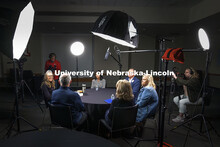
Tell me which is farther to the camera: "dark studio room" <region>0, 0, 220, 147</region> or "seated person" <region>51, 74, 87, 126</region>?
"seated person" <region>51, 74, 87, 126</region>

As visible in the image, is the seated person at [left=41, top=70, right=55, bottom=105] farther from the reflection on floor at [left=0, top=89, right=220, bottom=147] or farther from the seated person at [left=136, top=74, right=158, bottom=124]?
the seated person at [left=136, top=74, right=158, bottom=124]

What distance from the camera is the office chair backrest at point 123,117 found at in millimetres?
1644

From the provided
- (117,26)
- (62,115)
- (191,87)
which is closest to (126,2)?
(191,87)

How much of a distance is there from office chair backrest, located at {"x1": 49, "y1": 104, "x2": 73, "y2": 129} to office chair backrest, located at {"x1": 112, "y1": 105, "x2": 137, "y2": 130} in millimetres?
548

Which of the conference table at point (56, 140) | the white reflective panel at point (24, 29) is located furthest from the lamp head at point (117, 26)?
the conference table at point (56, 140)

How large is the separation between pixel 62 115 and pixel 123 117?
758 millimetres

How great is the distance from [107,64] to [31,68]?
345 centimetres

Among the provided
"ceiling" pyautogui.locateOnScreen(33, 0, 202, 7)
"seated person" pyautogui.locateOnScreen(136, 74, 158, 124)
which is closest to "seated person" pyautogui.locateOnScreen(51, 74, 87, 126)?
"seated person" pyautogui.locateOnScreen(136, 74, 158, 124)

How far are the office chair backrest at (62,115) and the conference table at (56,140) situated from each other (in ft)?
1.95

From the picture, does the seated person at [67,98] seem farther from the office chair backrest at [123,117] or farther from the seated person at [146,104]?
the seated person at [146,104]

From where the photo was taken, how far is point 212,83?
255 inches

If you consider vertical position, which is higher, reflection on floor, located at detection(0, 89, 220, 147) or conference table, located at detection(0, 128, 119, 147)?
conference table, located at detection(0, 128, 119, 147)

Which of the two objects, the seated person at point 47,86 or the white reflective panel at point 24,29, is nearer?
the white reflective panel at point 24,29

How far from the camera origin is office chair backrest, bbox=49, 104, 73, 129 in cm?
167
